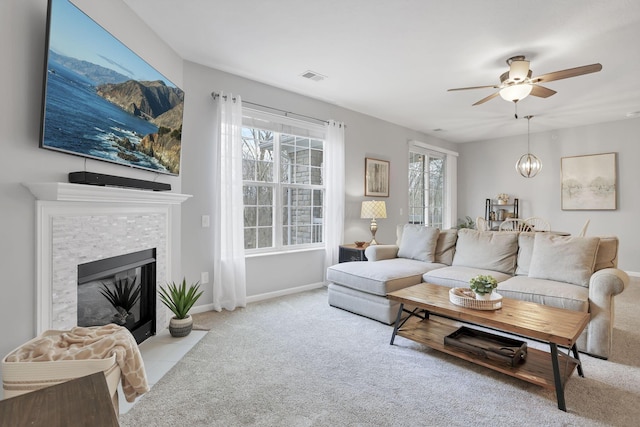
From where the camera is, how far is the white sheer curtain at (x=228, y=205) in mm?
3508

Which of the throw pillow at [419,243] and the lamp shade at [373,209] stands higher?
the lamp shade at [373,209]

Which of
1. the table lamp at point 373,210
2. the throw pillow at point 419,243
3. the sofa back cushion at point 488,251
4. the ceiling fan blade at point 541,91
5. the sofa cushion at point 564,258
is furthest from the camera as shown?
the table lamp at point 373,210

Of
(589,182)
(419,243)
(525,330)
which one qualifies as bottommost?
(525,330)

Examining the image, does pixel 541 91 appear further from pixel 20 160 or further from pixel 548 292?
pixel 20 160

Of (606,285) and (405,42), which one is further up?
(405,42)

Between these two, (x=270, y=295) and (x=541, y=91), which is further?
(x=270, y=295)

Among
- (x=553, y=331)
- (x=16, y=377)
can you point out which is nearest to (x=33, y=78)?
(x=16, y=377)

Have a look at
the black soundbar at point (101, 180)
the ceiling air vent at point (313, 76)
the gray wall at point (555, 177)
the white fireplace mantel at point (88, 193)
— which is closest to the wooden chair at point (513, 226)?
the gray wall at point (555, 177)

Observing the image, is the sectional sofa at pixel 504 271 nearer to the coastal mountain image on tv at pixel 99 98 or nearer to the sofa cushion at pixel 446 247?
the sofa cushion at pixel 446 247

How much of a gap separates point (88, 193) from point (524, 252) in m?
3.81

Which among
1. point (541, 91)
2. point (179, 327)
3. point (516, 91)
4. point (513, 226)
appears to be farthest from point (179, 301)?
point (513, 226)

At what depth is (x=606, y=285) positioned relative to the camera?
8.18 feet

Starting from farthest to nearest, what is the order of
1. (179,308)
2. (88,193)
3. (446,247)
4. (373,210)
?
1. (373,210)
2. (446,247)
3. (179,308)
4. (88,193)

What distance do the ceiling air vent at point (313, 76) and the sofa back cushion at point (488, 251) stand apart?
2492mm
